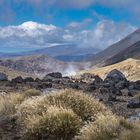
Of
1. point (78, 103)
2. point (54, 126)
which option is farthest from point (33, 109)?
point (54, 126)

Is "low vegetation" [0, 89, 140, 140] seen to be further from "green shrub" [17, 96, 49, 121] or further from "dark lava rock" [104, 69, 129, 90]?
"dark lava rock" [104, 69, 129, 90]

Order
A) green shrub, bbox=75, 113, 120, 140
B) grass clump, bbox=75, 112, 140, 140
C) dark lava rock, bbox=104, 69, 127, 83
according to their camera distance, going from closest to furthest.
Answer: grass clump, bbox=75, 112, 140, 140 < green shrub, bbox=75, 113, 120, 140 < dark lava rock, bbox=104, 69, 127, 83

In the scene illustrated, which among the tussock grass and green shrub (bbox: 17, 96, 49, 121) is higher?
green shrub (bbox: 17, 96, 49, 121)

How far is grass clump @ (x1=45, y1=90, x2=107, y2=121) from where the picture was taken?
51.4 ft

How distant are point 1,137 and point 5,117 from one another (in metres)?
3.72

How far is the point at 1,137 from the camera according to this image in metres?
14.8

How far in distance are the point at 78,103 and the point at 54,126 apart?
8.14ft

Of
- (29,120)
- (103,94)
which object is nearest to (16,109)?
(29,120)

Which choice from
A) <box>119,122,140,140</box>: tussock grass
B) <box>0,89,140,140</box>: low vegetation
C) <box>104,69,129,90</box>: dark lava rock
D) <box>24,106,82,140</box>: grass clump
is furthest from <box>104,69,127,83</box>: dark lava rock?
<box>119,122,140,140</box>: tussock grass

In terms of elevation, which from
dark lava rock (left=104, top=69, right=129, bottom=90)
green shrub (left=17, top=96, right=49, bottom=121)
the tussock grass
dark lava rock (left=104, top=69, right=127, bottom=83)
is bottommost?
the tussock grass

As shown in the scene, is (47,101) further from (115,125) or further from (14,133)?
(115,125)

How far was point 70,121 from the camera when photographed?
1406 centimetres

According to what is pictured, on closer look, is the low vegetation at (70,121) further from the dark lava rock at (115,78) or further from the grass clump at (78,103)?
the dark lava rock at (115,78)

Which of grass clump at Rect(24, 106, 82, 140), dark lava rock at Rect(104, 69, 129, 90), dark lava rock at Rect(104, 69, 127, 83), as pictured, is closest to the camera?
grass clump at Rect(24, 106, 82, 140)
